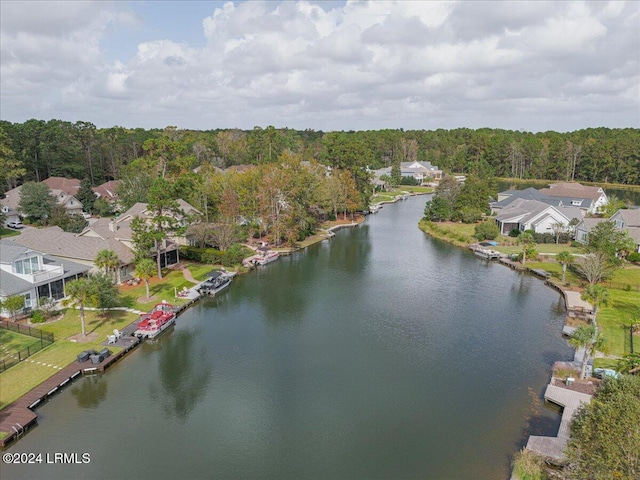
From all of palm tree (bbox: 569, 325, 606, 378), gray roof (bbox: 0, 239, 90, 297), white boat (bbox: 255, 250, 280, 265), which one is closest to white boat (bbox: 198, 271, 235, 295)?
white boat (bbox: 255, 250, 280, 265)

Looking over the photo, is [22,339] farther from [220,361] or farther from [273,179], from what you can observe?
[273,179]

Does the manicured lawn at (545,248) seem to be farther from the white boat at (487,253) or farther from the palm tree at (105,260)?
the palm tree at (105,260)

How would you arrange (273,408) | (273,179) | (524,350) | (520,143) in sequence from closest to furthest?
(273,408)
(524,350)
(273,179)
(520,143)

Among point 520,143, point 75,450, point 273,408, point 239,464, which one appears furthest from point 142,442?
point 520,143

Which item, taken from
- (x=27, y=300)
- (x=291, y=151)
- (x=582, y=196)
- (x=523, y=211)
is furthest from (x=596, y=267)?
(x=291, y=151)

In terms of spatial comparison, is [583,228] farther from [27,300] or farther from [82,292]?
[27,300]

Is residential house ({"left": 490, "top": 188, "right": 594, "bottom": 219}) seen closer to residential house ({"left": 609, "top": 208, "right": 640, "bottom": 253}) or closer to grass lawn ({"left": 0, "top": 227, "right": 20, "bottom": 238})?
residential house ({"left": 609, "top": 208, "right": 640, "bottom": 253})
